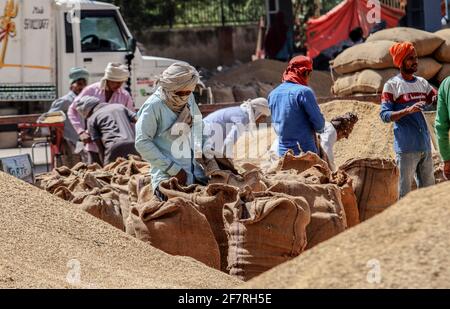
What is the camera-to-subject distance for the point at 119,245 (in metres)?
8.02

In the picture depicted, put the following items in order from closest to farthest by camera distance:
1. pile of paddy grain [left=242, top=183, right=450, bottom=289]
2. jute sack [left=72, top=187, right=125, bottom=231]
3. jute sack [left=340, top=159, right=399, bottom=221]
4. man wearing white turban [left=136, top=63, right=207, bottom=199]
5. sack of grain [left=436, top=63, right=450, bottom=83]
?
pile of paddy grain [left=242, top=183, right=450, bottom=289], man wearing white turban [left=136, top=63, right=207, bottom=199], jute sack [left=72, top=187, right=125, bottom=231], jute sack [left=340, top=159, right=399, bottom=221], sack of grain [left=436, top=63, right=450, bottom=83]

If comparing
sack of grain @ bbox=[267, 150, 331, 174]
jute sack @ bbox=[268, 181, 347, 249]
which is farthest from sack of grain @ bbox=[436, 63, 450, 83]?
jute sack @ bbox=[268, 181, 347, 249]

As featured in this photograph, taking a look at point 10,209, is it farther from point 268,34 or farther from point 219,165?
point 268,34

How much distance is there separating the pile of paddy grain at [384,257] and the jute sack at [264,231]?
2707 millimetres

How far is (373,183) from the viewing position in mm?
10312

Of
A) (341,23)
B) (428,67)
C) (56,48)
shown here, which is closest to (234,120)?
(428,67)

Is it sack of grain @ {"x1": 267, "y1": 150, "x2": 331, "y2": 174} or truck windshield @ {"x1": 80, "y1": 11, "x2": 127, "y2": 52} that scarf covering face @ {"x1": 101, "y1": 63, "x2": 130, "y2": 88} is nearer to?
sack of grain @ {"x1": 267, "y1": 150, "x2": 331, "y2": 174}

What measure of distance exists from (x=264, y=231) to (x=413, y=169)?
6.90 feet

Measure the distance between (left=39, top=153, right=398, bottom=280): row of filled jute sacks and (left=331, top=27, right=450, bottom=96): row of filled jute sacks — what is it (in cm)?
746

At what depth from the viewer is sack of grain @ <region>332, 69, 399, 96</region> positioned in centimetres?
1712

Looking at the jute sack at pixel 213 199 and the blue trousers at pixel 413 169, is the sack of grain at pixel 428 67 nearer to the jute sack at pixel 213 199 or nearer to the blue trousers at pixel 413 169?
the blue trousers at pixel 413 169

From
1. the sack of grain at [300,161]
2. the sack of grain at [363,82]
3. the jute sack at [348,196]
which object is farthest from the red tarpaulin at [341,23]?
the jute sack at [348,196]
